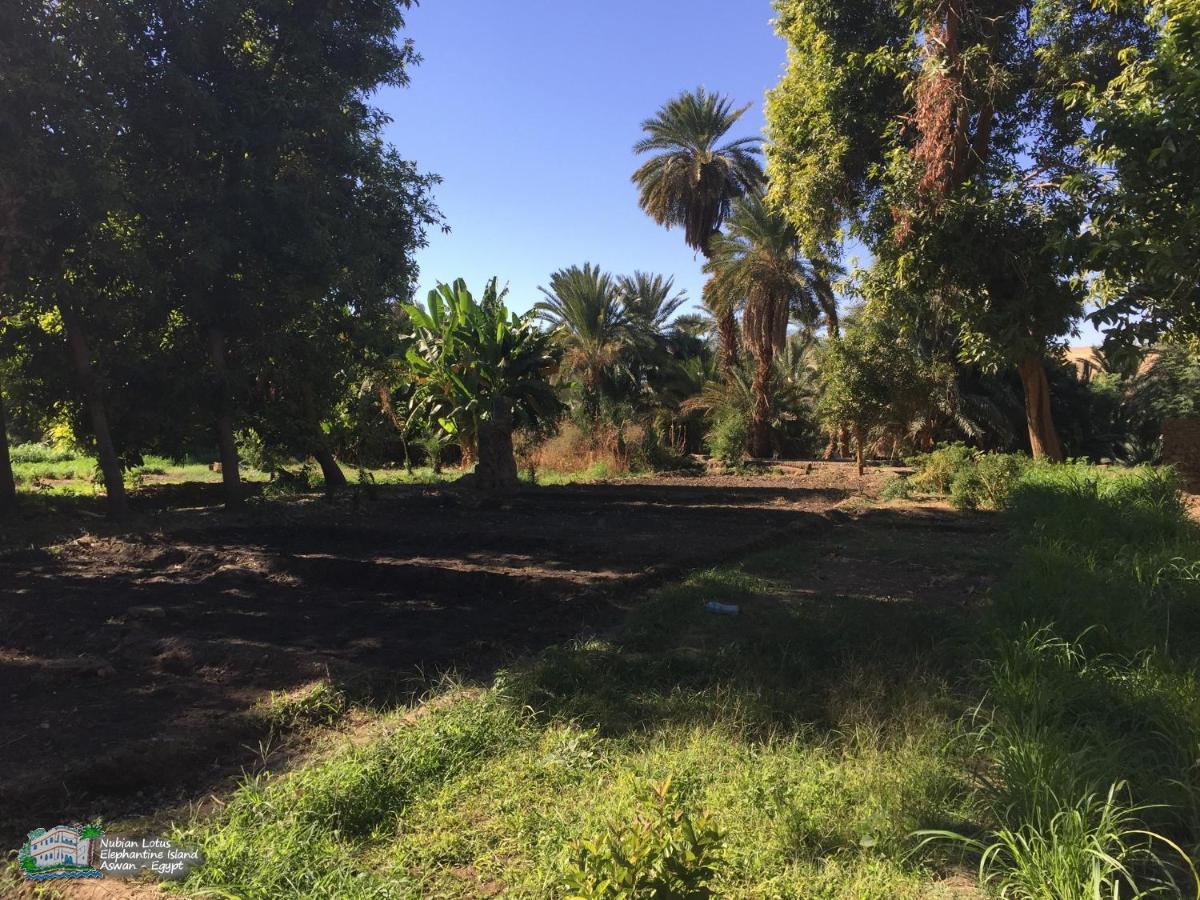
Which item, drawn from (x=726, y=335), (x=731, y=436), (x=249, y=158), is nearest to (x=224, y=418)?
(x=249, y=158)

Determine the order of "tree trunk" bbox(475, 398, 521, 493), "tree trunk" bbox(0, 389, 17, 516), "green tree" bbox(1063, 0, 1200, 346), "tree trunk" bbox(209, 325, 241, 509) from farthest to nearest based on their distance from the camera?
"tree trunk" bbox(475, 398, 521, 493) → "tree trunk" bbox(209, 325, 241, 509) → "tree trunk" bbox(0, 389, 17, 516) → "green tree" bbox(1063, 0, 1200, 346)

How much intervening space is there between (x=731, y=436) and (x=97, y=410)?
19.5 m

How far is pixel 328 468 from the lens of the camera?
47.8 ft

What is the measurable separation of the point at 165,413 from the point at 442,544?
19.4ft

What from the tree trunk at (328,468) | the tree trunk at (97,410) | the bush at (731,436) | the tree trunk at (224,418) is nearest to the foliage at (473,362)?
the tree trunk at (328,468)

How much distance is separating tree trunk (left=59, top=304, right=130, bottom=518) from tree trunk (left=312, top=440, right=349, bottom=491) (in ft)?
10.3

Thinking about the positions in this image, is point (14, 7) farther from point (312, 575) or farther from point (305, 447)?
point (312, 575)

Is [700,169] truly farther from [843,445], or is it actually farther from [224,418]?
[224,418]

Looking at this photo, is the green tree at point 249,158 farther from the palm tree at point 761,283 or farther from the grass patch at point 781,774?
the palm tree at point 761,283

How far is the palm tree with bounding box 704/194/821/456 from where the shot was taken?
2647 centimetres

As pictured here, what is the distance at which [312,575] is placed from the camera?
754 centimetres

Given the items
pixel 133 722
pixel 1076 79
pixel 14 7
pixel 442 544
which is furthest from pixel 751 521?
pixel 14 7

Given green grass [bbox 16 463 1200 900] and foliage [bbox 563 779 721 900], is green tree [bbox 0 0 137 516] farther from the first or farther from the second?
foliage [bbox 563 779 721 900]

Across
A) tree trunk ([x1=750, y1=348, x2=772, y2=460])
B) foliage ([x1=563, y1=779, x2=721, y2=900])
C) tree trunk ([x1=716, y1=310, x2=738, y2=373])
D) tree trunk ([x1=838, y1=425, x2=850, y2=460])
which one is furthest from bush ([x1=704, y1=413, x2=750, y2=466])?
foliage ([x1=563, y1=779, x2=721, y2=900])
